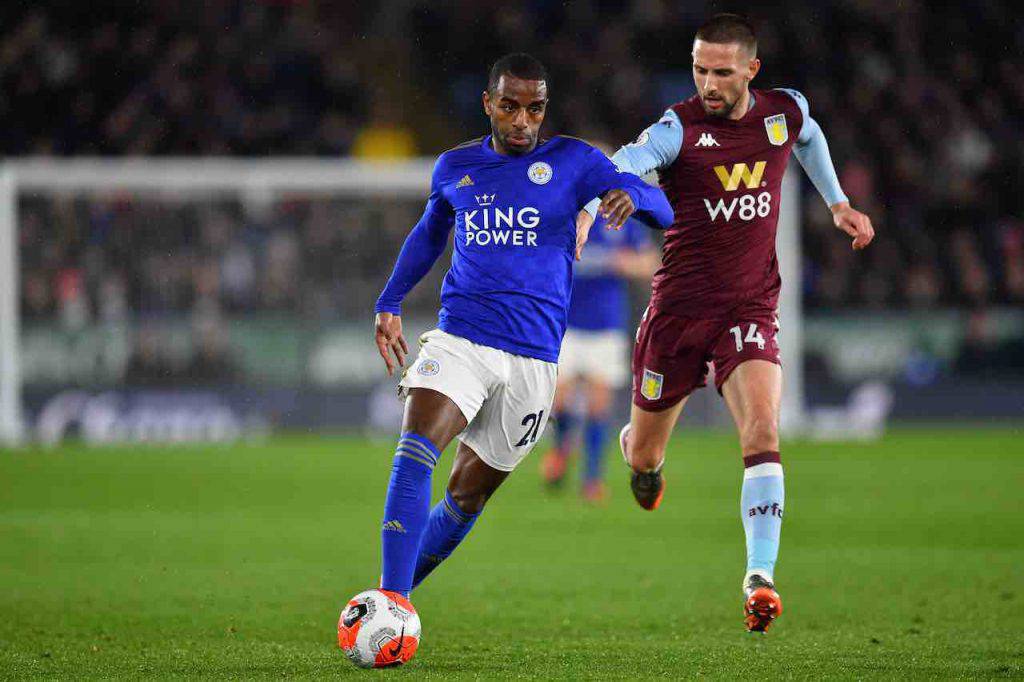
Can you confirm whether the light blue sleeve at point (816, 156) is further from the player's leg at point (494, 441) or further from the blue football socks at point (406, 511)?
the blue football socks at point (406, 511)

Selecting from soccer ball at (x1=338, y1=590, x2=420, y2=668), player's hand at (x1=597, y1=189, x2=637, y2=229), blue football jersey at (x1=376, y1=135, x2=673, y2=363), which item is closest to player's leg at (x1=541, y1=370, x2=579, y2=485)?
blue football jersey at (x1=376, y1=135, x2=673, y2=363)

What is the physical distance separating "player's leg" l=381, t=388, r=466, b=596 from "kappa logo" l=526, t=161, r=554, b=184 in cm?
88

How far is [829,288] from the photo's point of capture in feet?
64.0

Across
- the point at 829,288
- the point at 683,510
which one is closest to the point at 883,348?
the point at 829,288

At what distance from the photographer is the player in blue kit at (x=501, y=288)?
18.5ft

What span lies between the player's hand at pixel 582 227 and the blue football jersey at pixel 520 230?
0.07m

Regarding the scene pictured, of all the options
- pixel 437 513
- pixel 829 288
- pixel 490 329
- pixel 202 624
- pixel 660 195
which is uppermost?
pixel 829 288

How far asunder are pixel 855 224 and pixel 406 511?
86.5 inches

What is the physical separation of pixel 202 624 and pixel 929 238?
53.1ft

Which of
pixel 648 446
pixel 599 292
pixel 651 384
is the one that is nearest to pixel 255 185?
pixel 599 292

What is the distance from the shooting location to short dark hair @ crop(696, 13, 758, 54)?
20.1ft

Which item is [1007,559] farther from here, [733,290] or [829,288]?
[829,288]

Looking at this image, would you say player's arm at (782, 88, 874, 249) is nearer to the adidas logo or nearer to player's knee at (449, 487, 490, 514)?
the adidas logo

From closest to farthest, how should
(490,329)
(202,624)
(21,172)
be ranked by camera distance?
1. (490,329)
2. (202,624)
3. (21,172)
